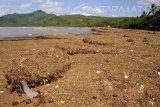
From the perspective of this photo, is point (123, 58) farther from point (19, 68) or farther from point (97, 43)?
point (97, 43)

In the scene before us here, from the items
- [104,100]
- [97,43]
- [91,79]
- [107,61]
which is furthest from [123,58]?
[97,43]

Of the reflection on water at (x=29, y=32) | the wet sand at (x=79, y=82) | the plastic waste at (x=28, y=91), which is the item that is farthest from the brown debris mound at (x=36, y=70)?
the reflection on water at (x=29, y=32)

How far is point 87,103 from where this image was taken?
9.93 meters

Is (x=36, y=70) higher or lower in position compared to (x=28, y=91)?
higher

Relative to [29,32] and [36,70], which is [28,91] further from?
[29,32]

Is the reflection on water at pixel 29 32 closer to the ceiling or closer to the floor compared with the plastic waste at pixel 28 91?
closer to the floor

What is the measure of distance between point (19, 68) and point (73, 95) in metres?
2.61

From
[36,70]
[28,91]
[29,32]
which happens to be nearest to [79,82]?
[36,70]

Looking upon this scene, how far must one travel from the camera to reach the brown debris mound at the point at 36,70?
37.1 feet

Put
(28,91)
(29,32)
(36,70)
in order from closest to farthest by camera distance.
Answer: (28,91) < (36,70) < (29,32)

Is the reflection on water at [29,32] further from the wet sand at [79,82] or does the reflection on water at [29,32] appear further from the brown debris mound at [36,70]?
the wet sand at [79,82]

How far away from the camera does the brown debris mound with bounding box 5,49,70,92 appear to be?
11.3 metres

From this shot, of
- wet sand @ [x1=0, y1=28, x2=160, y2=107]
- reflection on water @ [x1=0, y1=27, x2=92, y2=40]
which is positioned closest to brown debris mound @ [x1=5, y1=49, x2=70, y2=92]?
wet sand @ [x1=0, y1=28, x2=160, y2=107]

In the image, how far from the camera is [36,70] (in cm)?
1185
